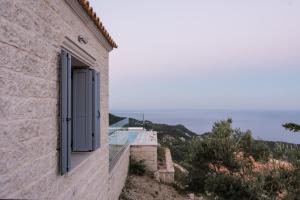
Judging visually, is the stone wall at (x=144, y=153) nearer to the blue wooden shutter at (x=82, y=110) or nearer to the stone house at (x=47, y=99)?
the stone house at (x=47, y=99)

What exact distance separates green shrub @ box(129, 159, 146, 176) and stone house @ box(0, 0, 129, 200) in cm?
800

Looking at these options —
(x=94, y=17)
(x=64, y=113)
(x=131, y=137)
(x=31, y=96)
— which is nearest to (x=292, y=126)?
(x=31, y=96)

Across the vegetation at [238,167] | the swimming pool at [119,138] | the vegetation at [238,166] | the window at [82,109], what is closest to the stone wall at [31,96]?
the window at [82,109]

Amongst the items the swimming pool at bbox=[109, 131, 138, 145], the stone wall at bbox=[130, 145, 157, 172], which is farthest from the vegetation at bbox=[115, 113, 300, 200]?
the swimming pool at bbox=[109, 131, 138, 145]

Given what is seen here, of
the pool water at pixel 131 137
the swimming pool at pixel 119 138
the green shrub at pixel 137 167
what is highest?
the swimming pool at pixel 119 138

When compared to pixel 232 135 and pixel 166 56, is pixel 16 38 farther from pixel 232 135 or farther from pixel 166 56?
pixel 166 56

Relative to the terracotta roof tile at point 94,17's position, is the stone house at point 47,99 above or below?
below

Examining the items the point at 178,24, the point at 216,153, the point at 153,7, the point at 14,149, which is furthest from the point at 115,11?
the point at 14,149

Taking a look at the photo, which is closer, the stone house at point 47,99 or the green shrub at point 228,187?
the stone house at point 47,99

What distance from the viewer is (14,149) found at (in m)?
2.67

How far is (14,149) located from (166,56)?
965 inches

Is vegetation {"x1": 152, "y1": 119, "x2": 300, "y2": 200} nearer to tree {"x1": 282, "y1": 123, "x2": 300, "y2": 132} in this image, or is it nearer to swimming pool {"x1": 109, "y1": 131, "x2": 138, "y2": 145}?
swimming pool {"x1": 109, "y1": 131, "x2": 138, "y2": 145}

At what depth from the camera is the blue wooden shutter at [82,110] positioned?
5531 mm

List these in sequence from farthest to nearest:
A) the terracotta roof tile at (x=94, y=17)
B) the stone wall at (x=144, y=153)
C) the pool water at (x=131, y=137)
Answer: the pool water at (x=131, y=137) < the stone wall at (x=144, y=153) < the terracotta roof tile at (x=94, y=17)
